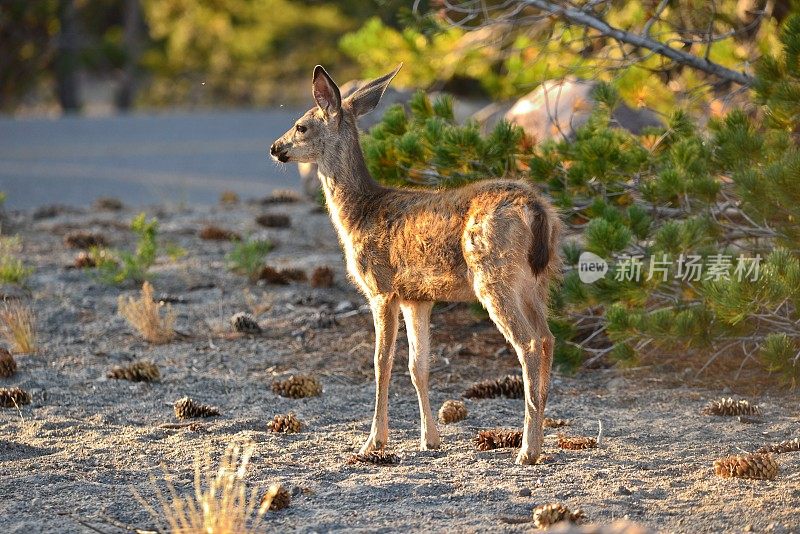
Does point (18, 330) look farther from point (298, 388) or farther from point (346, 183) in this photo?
point (346, 183)

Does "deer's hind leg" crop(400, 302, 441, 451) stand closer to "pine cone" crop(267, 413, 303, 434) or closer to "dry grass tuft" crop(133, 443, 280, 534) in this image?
"pine cone" crop(267, 413, 303, 434)

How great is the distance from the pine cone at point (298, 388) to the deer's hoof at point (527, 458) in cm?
205

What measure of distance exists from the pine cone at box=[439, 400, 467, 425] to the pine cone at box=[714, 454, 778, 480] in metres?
1.91

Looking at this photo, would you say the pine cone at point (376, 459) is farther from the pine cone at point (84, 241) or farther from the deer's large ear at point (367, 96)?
the pine cone at point (84, 241)

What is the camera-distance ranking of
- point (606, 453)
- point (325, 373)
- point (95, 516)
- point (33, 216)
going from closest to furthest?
point (95, 516), point (606, 453), point (325, 373), point (33, 216)

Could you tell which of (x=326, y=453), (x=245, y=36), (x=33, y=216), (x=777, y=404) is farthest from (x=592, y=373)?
(x=245, y=36)

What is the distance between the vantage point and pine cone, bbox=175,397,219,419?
763 cm

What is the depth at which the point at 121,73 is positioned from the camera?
3722cm

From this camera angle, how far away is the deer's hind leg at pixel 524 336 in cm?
642

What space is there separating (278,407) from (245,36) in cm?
2894

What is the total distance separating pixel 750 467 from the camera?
20.1ft

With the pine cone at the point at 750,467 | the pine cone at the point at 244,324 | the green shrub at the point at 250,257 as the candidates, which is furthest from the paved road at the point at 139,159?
the pine cone at the point at 750,467

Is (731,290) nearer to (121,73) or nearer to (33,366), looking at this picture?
(33,366)

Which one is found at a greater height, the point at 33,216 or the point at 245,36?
the point at 245,36
